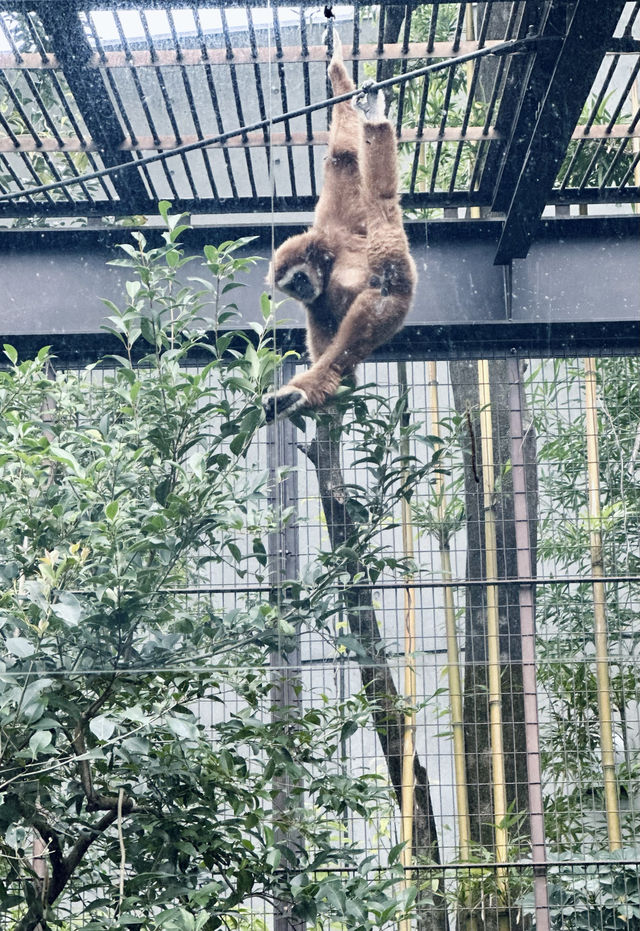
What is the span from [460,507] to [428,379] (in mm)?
209

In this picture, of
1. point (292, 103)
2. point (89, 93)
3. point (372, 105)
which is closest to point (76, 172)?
point (89, 93)

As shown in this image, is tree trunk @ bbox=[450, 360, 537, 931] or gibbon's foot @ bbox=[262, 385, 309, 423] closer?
gibbon's foot @ bbox=[262, 385, 309, 423]

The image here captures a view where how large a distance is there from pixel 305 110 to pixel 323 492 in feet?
1.81

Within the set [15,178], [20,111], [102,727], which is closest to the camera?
[102,727]

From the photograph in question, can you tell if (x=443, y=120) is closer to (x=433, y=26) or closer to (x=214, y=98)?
(x=433, y=26)

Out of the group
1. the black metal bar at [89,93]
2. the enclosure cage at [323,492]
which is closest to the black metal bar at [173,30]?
the enclosure cage at [323,492]

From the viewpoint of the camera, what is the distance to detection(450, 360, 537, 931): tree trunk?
5.05 ft

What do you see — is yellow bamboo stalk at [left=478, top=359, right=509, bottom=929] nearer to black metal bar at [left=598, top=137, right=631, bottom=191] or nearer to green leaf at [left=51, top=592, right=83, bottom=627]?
black metal bar at [left=598, top=137, right=631, bottom=191]

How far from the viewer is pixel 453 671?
61.6 inches

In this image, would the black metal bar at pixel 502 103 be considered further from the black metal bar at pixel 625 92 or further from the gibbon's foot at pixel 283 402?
the gibbon's foot at pixel 283 402

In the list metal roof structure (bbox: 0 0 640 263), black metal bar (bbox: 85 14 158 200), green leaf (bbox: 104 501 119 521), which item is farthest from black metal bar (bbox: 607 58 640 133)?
green leaf (bbox: 104 501 119 521)

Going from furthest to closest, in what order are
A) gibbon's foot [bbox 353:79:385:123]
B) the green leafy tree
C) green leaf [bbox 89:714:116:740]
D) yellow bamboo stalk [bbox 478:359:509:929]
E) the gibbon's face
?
yellow bamboo stalk [bbox 478:359:509:929] → the gibbon's face → gibbon's foot [bbox 353:79:385:123] → the green leafy tree → green leaf [bbox 89:714:116:740]

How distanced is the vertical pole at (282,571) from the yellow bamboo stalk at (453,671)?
0.24 meters

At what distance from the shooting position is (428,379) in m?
1.55
